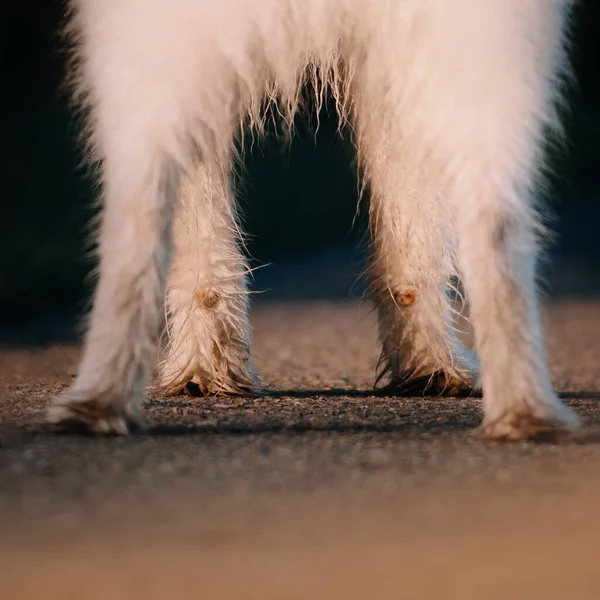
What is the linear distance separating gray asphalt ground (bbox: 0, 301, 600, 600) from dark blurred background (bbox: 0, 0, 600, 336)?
341cm

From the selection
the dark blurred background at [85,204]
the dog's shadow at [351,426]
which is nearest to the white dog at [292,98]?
the dog's shadow at [351,426]

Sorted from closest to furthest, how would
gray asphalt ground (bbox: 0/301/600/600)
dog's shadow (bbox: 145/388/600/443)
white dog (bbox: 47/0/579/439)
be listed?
gray asphalt ground (bbox: 0/301/600/600)
white dog (bbox: 47/0/579/439)
dog's shadow (bbox: 145/388/600/443)

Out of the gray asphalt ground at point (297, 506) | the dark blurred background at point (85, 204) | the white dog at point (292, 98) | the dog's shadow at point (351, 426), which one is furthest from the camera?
the dark blurred background at point (85, 204)

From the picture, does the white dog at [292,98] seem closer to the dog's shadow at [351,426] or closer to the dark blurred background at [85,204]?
the dog's shadow at [351,426]

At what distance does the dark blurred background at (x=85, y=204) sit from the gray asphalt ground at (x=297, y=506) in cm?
341

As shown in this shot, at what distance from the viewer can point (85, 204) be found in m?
9.18

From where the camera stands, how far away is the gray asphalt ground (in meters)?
2.23

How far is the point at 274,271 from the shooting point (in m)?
8.44

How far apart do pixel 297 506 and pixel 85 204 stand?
6.71m

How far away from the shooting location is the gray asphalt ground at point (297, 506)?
2230 mm

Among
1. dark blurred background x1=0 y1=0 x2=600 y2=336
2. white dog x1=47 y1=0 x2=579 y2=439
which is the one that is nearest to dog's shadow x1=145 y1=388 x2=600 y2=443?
white dog x1=47 y1=0 x2=579 y2=439

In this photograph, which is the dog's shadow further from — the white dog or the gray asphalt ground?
the white dog

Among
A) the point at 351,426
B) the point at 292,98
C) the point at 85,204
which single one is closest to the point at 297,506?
the point at 351,426

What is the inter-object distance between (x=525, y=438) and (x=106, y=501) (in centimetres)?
103
